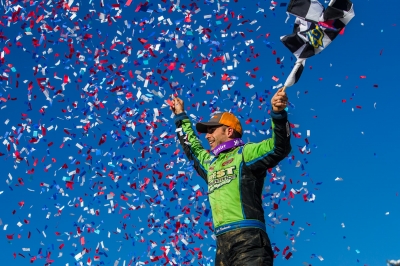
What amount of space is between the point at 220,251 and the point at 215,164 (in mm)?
1074

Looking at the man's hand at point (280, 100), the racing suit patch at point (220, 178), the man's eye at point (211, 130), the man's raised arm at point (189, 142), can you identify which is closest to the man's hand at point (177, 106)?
the man's raised arm at point (189, 142)

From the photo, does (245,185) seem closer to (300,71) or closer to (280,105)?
(280,105)

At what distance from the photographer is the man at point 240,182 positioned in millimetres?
5398

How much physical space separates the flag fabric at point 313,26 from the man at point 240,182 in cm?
42

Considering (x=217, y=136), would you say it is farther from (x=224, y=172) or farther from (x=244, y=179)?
(x=244, y=179)

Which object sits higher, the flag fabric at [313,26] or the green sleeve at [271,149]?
the flag fabric at [313,26]

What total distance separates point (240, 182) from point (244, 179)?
0.06 meters

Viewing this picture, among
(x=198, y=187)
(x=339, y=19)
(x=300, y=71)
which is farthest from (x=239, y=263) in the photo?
(x=198, y=187)

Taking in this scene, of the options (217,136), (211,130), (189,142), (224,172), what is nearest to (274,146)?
(224,172)

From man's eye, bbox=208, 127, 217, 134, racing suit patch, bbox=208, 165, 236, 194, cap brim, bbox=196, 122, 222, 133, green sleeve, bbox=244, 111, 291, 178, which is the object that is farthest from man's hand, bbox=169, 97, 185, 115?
green sleeve, bbox=244, 111, 291, 178

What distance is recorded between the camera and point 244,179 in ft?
18.9

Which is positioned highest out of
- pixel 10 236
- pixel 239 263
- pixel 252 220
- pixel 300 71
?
pixel 10 236

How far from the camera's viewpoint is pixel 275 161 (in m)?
5.57

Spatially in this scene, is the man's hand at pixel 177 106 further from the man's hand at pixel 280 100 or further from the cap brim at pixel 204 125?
the man's hand at pixel 280 100
